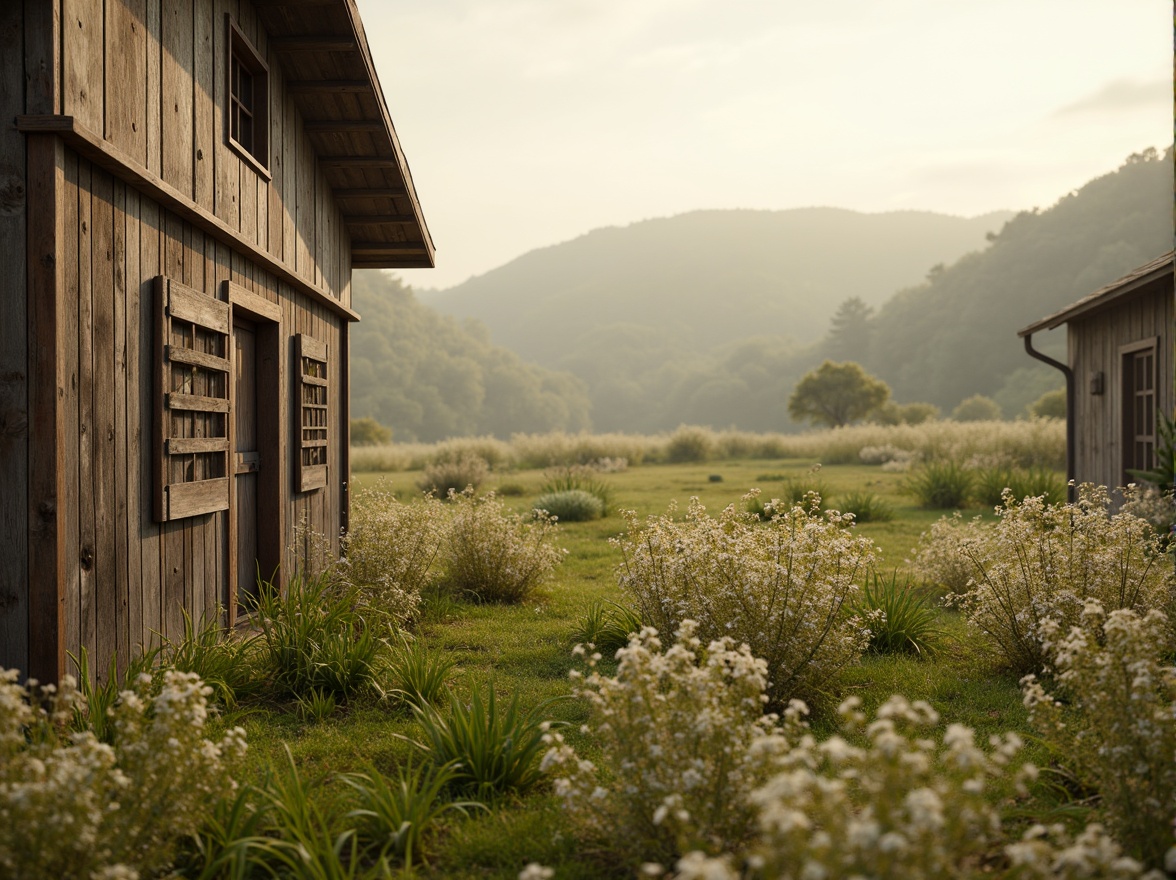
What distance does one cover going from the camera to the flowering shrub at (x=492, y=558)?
26.1 feet

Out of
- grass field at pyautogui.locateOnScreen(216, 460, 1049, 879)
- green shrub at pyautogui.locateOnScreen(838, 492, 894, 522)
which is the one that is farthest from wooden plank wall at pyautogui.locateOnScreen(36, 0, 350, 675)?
green shrub at pyautogui.locateOnScreen(838, 492, 894, 522)

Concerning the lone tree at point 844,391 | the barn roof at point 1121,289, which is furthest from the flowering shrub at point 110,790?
the lone tree at point 844,391

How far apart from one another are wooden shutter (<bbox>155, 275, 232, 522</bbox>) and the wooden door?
0.70 meters

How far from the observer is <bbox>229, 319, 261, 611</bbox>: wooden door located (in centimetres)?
663

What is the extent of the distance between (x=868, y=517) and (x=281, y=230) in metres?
9.19

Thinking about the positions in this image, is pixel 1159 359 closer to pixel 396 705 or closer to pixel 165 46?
pixel 396 705

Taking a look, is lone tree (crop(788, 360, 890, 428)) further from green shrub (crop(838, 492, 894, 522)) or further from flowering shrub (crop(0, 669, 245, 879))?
flowering shrub (crop(0, 669, 245, 879))

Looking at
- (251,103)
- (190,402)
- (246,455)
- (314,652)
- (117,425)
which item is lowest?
(314,652)

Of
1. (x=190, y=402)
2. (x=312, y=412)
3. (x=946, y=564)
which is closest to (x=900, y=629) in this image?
(x=946, y=564)

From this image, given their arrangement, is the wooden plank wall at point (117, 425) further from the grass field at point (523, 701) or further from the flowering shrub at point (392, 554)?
the flowering shrub at point (392, 554)

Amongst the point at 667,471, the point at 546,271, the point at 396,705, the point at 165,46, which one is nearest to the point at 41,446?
the point at 396,705

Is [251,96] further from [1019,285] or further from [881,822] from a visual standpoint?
Answer: [1019,285]

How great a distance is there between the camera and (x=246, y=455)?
6785 mm

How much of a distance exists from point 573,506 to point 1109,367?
7538 millimetres
